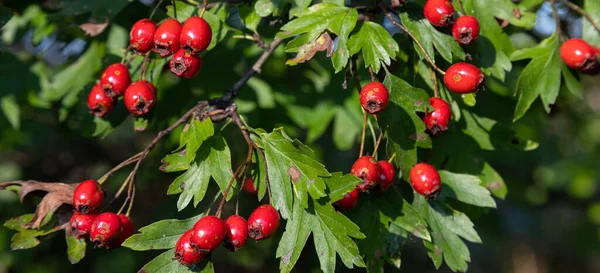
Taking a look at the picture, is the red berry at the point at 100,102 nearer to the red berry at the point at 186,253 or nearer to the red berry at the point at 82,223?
the red berry at the point at 82,223

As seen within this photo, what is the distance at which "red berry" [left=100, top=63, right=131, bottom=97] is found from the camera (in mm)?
1812

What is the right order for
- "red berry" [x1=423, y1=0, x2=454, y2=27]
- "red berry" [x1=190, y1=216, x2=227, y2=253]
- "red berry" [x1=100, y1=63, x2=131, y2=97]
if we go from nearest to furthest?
"red berry" [x1=190, y1=216, x2=227, y2=253]
"red berry" [x1=423, y1=0, x2=454, y2=27]
"red berry" [x1=100, y1=63, x2=131, y2=97]

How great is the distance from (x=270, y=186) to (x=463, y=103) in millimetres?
785

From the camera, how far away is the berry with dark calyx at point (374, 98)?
1.53 meters

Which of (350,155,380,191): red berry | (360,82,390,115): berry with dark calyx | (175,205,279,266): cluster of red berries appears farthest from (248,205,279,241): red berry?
(360,82,390,115): berry with dark calyx

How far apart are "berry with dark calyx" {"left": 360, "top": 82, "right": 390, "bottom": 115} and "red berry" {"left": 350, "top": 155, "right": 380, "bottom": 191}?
14cm

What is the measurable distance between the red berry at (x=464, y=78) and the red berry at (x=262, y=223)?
0.63 metres

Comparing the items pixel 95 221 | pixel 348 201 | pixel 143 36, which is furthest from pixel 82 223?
pixel 348 201

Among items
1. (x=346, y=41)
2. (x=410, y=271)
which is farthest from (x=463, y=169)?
(x=410, y=271)

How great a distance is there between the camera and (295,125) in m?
2.81

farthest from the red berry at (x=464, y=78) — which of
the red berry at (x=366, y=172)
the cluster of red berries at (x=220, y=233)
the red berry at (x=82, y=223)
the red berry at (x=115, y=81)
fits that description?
the red berry at (x=82, y=223)

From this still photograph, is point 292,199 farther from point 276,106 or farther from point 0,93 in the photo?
point 0,93

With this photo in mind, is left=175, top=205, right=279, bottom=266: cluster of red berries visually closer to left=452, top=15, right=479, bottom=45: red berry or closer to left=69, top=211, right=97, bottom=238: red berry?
left=69, top=211, right=97, bottom=238: red berry

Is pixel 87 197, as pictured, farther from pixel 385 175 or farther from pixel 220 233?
pixel 385 175
